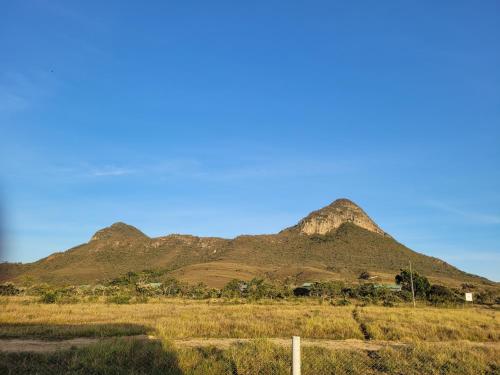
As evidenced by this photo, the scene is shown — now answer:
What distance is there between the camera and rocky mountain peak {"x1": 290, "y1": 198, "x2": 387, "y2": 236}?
6230 inches

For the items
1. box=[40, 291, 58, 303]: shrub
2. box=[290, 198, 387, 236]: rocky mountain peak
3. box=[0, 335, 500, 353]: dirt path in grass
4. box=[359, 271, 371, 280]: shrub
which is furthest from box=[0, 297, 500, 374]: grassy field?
box=[290, 198, 387, 236]: rocky mountain peak

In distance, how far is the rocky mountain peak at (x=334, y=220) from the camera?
15825 centimetres

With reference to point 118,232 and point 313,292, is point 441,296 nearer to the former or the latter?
point 313,292

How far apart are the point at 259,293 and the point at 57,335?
39873mm

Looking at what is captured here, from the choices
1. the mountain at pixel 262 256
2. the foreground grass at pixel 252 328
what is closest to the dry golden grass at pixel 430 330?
the foreground grass at pixel 252 328

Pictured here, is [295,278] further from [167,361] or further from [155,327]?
[167,361]

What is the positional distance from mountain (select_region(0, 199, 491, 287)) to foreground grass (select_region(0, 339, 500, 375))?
73.7 m

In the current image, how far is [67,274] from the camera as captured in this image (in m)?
109

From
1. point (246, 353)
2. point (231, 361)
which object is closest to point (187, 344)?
point (246, 353)

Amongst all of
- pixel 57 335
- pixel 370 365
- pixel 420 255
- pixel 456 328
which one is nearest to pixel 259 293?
pixel 456 328

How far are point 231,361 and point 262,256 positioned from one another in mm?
117958

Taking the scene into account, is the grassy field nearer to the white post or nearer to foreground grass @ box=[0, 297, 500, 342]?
foreground grass @ box=[0, 297, 500, 342]

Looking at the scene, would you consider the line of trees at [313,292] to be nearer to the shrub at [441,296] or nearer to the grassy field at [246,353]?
the shrub at [441,296]

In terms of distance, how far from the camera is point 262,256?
130250 mm
